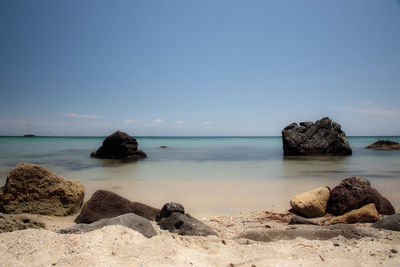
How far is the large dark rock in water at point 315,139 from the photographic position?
20.1 m

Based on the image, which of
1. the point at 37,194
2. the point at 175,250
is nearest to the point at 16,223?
the point at 37,194

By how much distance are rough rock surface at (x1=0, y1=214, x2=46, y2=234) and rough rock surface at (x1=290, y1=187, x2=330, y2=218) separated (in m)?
4.45

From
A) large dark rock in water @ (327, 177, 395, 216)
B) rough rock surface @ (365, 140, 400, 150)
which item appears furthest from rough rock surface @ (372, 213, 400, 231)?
rough rock surface @ (365, 140, 400, 150)

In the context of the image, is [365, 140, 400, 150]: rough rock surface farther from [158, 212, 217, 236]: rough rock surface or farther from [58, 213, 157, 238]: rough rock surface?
[58, 213, 157, 238]: rough rock surface

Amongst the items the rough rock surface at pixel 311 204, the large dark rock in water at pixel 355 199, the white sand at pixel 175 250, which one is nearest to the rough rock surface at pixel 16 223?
the white sand at pixel 175 250

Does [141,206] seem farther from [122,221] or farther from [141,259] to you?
[141,259]

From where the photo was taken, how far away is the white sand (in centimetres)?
235

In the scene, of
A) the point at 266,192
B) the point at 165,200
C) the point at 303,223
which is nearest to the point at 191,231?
the point at 303,223

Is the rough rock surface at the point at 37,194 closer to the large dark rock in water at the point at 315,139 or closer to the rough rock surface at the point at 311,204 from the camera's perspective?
the rough rock surface at the point at 311,204

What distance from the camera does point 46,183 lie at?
498cm

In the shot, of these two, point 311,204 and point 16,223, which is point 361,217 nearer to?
point 311,204

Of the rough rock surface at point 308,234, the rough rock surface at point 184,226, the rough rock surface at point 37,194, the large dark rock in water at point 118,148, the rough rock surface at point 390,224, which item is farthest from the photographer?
the large dark rock in water at point 118,148

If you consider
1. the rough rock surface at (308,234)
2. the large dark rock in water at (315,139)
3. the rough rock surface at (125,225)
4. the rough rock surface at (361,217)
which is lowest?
the rough rock surface at (361,217)

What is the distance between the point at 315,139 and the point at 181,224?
19723mm
